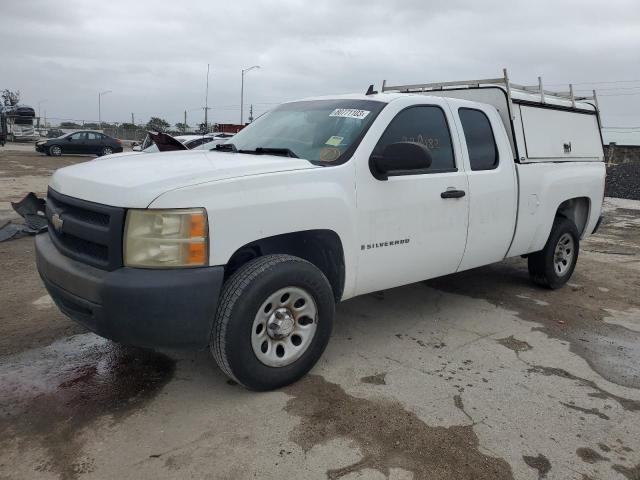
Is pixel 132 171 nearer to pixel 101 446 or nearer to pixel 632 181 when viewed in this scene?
pixel 101 446

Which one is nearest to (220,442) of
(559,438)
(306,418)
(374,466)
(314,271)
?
(306,418)

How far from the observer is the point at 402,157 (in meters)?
3.50

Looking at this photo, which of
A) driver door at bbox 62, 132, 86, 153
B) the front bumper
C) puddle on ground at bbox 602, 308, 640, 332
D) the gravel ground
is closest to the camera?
the front bumper

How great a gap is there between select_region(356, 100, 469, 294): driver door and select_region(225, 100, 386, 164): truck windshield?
0.56 ft

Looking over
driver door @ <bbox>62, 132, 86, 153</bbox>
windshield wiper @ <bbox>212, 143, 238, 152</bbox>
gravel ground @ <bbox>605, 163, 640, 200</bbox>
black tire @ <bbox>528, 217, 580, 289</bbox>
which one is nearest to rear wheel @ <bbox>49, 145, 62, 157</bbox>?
driver door @ <bbox>62, 132, 86, 153</bbox>

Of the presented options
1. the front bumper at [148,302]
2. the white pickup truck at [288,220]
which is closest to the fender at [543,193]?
the white pickup truck at [288,220]

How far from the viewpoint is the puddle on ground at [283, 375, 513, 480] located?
2.65 metres

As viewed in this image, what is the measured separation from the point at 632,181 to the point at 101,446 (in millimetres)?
19458

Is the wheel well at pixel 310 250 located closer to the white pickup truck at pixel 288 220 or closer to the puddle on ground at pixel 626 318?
the white pickup truck at pixel 288 220

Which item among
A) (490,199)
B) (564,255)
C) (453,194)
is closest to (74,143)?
(564,255)

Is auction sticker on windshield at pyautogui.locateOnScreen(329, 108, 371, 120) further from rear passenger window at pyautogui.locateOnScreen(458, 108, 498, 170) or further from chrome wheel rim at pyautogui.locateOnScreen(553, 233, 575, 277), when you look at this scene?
chrome wheel rim at pyautogui.locateOnScreen(553, 233, 575, 277)

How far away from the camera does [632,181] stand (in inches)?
708

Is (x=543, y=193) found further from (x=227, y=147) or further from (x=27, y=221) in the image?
(x=27, y=221)

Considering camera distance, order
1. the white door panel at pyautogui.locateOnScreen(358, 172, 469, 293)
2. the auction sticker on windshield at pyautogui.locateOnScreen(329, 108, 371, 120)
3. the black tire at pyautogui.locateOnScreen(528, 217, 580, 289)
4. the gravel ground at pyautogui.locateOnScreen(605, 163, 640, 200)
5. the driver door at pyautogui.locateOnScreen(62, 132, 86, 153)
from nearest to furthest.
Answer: the white door panel at pyautogui.locateOnScreen(358, 172, 469, 293) < the auction sticker on windshield at pyautogui.locateOnScreen(329, 108, 371, 120) < the black tire at pyautogui.locateOnScreen(528, 217, 580, 289) < the gravel ground at pyautogui.locateOnScreen(605, 163, 640, 200) < the driver door at pyautogui.locateOnScreen(62, 132, 86, 153)
